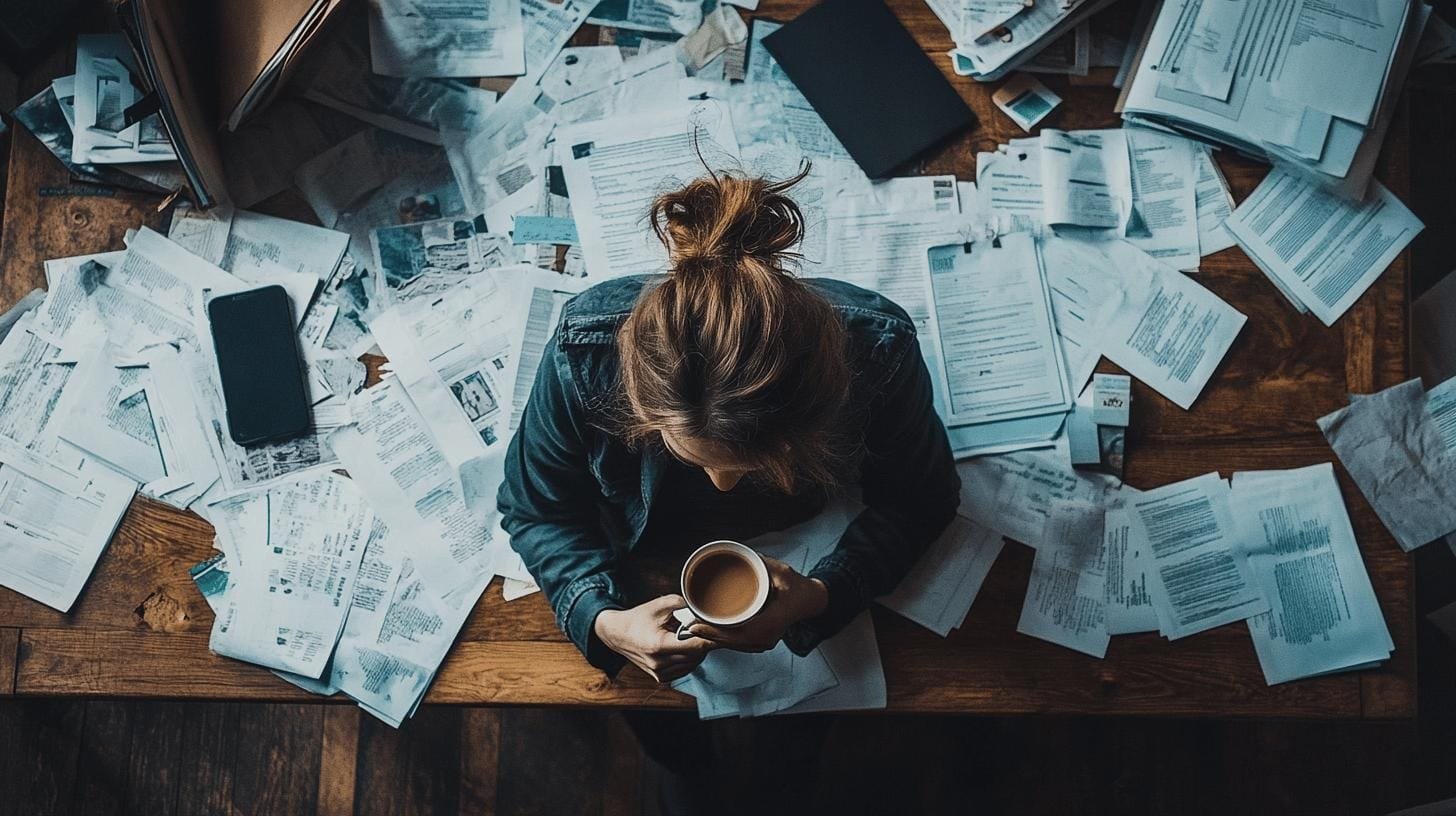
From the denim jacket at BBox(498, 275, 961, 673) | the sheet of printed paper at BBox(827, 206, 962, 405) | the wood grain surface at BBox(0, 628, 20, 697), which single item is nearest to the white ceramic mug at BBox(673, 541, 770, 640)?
the denim jacket at BBox(498, 275, 961, 673)

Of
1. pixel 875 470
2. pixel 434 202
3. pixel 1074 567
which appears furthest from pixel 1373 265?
pixel 434 202

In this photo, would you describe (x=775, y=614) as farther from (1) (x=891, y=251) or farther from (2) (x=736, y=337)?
(1) (x=891, y=251)

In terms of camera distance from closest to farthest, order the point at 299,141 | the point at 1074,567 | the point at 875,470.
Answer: the point at 875,470, the point at 1074,567, the point at 299,141

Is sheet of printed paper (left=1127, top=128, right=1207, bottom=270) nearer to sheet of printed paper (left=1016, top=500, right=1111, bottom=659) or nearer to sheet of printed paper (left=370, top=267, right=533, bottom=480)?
sheet of printed paper (left=1016, top=500, right=1111, bottom=659)

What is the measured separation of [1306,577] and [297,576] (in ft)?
4.04

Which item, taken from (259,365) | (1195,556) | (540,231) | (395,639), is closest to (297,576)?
(395,639)

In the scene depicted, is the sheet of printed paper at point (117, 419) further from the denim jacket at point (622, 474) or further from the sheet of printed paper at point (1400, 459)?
the sheet of printed paper at point (1400, 459)

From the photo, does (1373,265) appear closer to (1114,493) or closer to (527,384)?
(1114,493)

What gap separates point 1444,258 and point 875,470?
49.5 inches

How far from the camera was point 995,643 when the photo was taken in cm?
127

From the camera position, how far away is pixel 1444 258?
5.97ft

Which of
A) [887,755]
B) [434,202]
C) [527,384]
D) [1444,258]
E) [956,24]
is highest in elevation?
[956,24]

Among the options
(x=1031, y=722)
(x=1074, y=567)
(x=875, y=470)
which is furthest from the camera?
(x=1031, y=722)

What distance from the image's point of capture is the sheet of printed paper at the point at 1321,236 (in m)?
1.36
